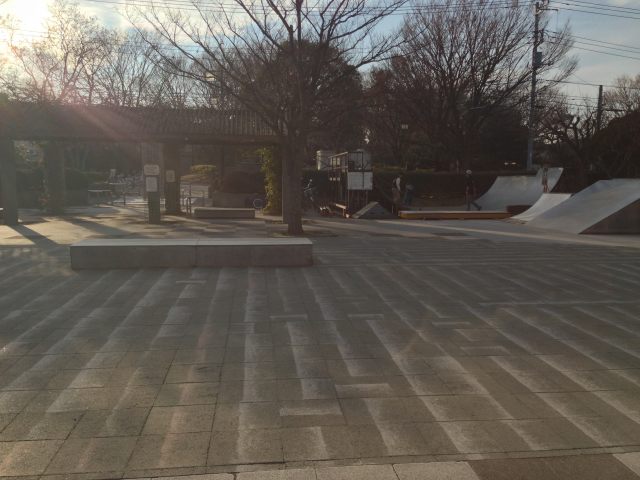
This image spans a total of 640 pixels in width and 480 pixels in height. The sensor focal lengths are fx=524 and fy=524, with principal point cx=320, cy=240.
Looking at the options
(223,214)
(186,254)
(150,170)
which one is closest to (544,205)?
(223,214)

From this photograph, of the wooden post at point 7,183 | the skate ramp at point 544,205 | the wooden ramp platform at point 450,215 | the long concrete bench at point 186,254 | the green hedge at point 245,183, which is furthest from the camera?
the green hedge at point 245,183

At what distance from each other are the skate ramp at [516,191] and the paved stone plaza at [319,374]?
696 inches

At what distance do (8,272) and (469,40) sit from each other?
3314cm

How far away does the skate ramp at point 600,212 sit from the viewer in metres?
15.9

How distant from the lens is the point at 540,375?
4.55 meters

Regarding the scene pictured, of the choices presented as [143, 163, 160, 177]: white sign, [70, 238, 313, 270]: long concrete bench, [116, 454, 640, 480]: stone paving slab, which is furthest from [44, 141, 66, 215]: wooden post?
[116, 454, 640, 480]: stone paving slab

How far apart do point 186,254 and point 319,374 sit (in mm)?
5546

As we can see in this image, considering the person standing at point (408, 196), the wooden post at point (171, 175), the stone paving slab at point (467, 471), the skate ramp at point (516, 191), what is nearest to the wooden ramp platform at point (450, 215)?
the skate ramp at point (516, 191)

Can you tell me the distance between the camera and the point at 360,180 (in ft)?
72.0

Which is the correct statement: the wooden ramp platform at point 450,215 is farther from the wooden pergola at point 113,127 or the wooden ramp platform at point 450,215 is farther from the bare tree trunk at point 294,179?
the bare tree trunk at point 294,179

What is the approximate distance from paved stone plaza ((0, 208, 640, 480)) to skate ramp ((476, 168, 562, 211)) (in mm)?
17682

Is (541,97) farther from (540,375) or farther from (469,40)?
(540,375)

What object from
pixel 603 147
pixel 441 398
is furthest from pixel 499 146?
pixel 441 398

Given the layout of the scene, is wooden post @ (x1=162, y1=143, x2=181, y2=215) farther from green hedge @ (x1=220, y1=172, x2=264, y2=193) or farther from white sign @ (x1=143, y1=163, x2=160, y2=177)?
green hedge @ (x1=220, y1=172, x2=264, y2=193)
